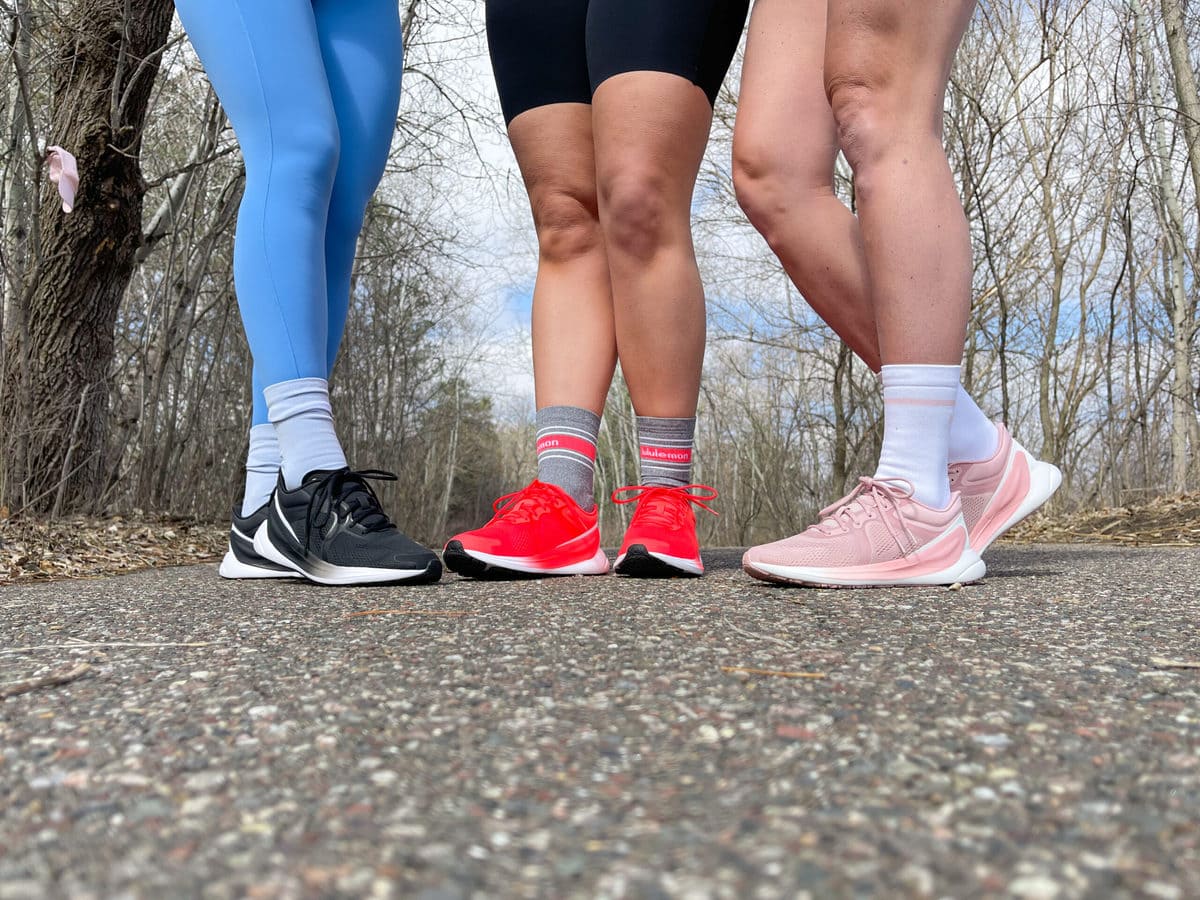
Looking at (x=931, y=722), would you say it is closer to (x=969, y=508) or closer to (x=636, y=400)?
(x=969, y=508)

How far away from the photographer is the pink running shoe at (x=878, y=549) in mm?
1235

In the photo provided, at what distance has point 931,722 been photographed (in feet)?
1.86

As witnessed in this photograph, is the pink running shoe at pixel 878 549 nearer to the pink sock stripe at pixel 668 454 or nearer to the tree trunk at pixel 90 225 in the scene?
the pink sock stripe at pixel 668 454

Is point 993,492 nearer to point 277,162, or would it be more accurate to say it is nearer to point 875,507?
point 875,507

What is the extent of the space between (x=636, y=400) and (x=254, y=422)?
2.50 ft

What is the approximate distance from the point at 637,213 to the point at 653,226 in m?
0.04

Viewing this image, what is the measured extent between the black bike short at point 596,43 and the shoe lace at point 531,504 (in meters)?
0.78

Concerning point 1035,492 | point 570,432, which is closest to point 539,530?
point 570,432

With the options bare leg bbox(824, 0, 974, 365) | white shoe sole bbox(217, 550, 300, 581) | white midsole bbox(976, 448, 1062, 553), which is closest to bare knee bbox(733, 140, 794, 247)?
bare leg bbox(824, 0, 974, 365)

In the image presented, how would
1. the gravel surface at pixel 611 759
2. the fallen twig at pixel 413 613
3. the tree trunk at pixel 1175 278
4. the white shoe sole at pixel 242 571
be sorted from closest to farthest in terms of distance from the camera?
1. the gravel surface at pixel 611 759
2. the fallen twig at pixel 413 613
3. the white shoe sole at pixel 242 571
4. the tree trunk at pixel 1175 278

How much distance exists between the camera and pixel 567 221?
1.80m

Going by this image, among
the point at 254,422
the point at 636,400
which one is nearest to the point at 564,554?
the point at 636,400

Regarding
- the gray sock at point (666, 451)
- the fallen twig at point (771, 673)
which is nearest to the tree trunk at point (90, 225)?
the gray sock at point (666, 451)

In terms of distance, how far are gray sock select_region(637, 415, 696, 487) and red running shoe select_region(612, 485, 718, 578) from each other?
0.21 ft
